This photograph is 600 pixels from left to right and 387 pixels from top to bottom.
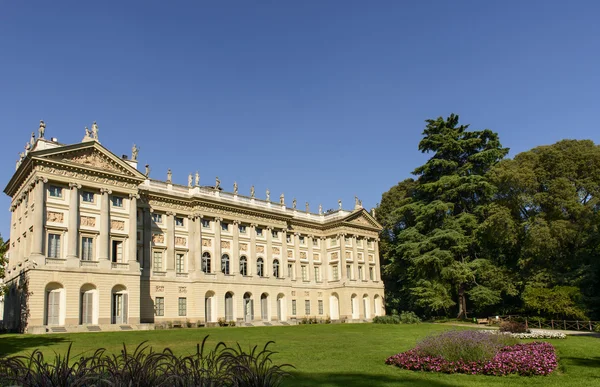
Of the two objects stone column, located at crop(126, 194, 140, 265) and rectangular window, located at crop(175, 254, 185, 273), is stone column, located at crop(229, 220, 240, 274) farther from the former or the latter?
stone column, located at crop(126, 194, 140, 265)

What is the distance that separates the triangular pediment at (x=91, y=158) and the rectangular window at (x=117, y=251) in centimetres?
535

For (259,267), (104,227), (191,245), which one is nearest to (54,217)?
(104,227)

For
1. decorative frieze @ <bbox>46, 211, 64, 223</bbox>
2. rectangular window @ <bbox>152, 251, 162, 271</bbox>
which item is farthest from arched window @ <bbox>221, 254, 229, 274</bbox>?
decorative frieze @ <bbox>46, 211, 64, 223</bbox>

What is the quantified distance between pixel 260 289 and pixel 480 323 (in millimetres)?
20874

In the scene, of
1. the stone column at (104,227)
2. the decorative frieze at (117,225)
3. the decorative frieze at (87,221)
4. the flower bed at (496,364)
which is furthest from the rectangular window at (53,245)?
the flower bed at (496,364)

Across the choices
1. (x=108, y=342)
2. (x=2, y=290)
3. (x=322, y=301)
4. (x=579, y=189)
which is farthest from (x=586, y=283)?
(x=2, y=290)

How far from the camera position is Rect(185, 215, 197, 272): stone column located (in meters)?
45.2

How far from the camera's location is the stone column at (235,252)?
48281 millimetres

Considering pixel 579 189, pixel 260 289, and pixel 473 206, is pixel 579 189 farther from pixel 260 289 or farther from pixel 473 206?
pixel 260 289

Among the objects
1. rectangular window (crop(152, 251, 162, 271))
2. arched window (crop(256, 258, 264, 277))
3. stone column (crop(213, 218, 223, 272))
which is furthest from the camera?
arched window (crop(256, 258, 264, 277))

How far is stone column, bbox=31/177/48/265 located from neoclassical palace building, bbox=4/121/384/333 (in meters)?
0.07

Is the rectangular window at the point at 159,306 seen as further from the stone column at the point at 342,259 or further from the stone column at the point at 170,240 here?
the stone column at the point at 342,259

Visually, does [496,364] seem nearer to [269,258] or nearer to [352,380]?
[352,380]

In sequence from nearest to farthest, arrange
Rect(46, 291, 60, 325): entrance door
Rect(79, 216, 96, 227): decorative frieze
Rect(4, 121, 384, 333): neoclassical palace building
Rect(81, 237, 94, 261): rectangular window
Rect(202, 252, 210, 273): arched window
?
Rect(46, 291, 60, 325): entrance door → Rect(4, 121, 384, 333): neoclassical palace building → Rect(81, 237, 94, 261): rectangular window → Rect(79, 216, 96, 227): decorative frieze → Rect(202, 252, 210, 273): arched window
